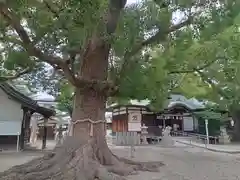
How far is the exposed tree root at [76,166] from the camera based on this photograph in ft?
27.0

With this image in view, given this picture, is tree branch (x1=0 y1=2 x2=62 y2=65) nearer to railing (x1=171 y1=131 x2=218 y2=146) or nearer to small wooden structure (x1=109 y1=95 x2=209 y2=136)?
small wooden structure (x1=109 y1=95 x2=209 y2=136)

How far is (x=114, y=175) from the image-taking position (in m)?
8.67

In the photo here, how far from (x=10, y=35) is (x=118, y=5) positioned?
17.2ft

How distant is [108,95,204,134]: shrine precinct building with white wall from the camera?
24.6 m

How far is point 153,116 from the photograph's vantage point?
1054 inches

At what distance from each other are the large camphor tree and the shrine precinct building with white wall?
1262 centimetres

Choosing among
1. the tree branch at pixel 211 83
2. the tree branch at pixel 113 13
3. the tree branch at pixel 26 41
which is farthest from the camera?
the tree branch at pixel 211 83

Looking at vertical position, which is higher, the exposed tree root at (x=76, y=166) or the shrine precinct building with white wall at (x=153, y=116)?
the shrine precinct building with white wall at (x=153, y=116)

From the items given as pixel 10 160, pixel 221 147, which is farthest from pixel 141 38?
pixel 221 147

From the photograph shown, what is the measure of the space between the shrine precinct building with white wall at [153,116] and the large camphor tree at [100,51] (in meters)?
12.6

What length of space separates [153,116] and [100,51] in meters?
17.3

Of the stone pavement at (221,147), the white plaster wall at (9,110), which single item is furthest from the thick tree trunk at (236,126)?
the white plaster wall at (9,110)

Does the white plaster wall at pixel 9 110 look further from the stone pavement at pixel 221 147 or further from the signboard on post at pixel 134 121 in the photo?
the stone pavement at pixel 221 147

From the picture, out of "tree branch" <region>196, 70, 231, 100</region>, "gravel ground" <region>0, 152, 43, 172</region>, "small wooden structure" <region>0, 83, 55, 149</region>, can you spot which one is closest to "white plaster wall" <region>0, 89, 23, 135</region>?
"small wooden structure" <region>0, 83, 55, 149</region>
